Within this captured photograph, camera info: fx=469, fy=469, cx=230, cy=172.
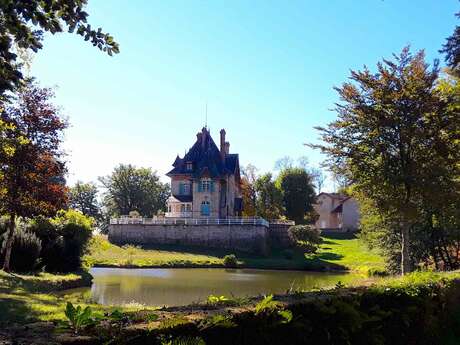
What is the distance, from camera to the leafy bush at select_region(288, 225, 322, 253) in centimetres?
4900

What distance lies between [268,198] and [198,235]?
51.0ft

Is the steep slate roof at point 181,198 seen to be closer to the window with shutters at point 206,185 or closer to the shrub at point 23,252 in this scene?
the window with shutters at point 206,185

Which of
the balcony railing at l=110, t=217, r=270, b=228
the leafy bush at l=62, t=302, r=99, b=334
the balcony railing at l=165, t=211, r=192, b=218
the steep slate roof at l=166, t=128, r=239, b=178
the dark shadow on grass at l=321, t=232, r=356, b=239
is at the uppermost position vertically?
the steep slate roof at l=166, t=128, r=239, b=178

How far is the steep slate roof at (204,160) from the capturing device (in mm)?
55750

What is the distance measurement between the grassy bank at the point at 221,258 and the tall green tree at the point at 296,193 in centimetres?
1414

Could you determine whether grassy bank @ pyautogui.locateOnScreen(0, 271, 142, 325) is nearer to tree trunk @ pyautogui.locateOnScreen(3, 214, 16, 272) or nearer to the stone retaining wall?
tree trunk @ pyautogui.locateOnScreen(3, 214, 16, 272)

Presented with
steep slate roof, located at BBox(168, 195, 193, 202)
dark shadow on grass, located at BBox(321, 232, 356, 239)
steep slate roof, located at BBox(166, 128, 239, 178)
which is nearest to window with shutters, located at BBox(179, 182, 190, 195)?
steep slate roof, located at BBox(168, 195, 193, 202)

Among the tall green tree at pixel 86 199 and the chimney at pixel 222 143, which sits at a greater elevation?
the chimney at pixel 222 143

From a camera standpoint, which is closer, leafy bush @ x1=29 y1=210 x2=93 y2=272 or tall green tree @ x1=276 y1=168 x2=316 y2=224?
leafy bush @ x1=29 y1=210 x2=93 y2=272

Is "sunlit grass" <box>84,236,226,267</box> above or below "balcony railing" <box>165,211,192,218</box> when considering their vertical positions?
below

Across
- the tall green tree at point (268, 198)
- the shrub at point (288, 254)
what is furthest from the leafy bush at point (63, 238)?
the tall green tree at point (268, 198)

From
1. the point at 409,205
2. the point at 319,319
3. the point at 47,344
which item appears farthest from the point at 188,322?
the point at 409,205

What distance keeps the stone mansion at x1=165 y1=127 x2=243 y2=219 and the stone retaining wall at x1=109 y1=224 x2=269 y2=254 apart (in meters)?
4.45

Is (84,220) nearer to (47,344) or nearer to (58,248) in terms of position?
(58,248)
